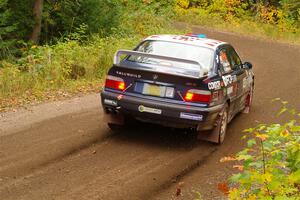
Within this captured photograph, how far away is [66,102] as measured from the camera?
34.1ft

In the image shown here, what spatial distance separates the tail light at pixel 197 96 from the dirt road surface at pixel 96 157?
903 millimetres

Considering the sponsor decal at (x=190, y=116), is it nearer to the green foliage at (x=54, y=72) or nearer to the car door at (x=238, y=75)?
the car door at (x=238, y=75)

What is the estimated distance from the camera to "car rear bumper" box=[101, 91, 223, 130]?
7.24 m

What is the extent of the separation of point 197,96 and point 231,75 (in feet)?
5.02

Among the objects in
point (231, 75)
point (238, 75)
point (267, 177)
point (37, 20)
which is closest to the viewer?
point (267, 177)

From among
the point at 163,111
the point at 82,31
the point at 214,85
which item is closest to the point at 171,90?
the point at 163,111

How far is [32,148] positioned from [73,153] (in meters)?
0.65

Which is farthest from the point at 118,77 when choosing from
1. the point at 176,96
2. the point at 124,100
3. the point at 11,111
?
the point at 11,111

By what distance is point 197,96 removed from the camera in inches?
286

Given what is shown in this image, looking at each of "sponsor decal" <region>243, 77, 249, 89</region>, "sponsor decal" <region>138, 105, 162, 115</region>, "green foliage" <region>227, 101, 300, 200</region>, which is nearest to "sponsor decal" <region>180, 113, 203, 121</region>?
"sponsor decal" <region>138, 105, 162, 115</region>

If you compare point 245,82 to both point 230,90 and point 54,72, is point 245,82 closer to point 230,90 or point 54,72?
point 230,90

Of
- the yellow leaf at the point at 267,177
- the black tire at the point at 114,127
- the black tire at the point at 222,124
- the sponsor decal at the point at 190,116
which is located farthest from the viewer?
the black tire at the point at 114,127

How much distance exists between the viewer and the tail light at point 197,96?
7.24m

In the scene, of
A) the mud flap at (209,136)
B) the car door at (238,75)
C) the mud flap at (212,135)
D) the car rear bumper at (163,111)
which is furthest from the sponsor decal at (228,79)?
the mud flap at (209,136)
